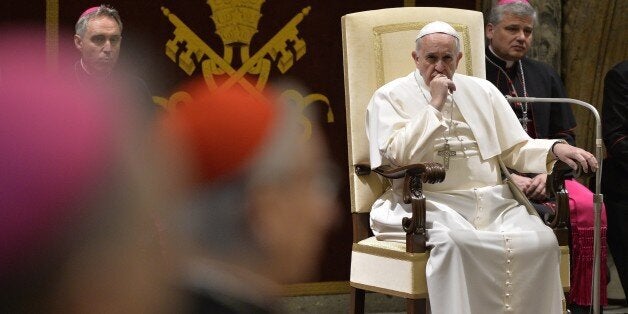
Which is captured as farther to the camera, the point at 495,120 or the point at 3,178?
the point at 495,120

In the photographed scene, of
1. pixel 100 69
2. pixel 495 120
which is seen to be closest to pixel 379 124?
pixel 495 120

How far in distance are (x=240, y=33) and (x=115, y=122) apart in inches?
137

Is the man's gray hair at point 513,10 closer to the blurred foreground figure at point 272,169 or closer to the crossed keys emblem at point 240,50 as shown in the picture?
the crossed keys emblem at point 240,50

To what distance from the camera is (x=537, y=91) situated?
4586 mm

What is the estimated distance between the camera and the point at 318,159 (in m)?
4.99

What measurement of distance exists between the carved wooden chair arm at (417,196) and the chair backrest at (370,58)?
0.40 m

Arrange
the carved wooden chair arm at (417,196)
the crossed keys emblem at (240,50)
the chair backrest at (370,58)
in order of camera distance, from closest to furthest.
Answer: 1. the carved wooden chair arm at (417,196)
2. the chair backrest at (370,58)
3. the crossed keys emblem at (240,50)

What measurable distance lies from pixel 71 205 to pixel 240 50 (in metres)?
3.65

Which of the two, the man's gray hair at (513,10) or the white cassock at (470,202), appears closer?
the white cassock at (470,202)

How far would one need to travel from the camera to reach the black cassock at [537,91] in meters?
4.48

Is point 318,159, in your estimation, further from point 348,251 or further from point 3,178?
point 3,178

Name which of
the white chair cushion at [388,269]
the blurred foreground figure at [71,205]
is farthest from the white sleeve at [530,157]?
the blurred foreground figure at [71,205]

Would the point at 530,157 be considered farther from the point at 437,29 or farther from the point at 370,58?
the point at 370,58

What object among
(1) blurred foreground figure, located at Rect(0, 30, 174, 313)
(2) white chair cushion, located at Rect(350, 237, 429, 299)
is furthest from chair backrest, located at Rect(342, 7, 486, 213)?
(1) blurred foreground figure, located at Rect(0, 30, 174, 313)
